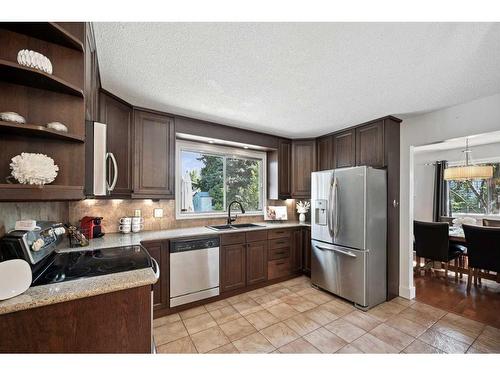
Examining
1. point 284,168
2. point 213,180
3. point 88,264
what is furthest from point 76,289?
point 284,168

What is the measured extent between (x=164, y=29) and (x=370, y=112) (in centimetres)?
239

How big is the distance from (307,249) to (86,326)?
119 inches

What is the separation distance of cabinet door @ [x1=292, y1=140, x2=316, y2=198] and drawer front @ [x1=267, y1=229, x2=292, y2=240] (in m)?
0.70

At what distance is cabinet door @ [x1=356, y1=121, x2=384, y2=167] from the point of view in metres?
2.84

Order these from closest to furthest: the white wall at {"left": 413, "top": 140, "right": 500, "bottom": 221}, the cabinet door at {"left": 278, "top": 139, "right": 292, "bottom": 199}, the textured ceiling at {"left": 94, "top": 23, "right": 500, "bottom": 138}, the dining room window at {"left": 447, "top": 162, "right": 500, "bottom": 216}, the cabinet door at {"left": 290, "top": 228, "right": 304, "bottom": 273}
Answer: the textured ceiling at {"left": 94, "top": 23, "right": 500, "bottom": 138} → the cabinet door at {"left": 290, "top": 228, "right": 304, "bottom": 273} → the cabinet door at {"left": 278, "top": 139, "right": 292, "bottom": 199} → the dining room window at {"left": 447, "top": 162, "right": 500, "bottom": 216} → the white wall at {"left": 413, "top": 140, "right": 500, "bottom": 221}

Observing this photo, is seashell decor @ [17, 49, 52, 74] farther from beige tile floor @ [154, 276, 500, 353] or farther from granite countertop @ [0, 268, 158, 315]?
beige tile floor @ [154, 276, 500, 353]

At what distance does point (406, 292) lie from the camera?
9.25ft

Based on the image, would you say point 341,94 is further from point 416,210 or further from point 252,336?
point 416,210

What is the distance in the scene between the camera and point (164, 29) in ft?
4.30

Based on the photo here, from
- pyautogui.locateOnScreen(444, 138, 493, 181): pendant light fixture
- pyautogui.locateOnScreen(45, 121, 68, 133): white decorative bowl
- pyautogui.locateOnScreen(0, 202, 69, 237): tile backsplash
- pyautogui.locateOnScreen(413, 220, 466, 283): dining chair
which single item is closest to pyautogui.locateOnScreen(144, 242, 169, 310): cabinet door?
pyautogui.locateOnScreen(0, 202, 69, 237): tile backsplash

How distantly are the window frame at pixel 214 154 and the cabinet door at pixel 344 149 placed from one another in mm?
1196

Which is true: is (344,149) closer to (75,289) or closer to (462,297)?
(462,297)

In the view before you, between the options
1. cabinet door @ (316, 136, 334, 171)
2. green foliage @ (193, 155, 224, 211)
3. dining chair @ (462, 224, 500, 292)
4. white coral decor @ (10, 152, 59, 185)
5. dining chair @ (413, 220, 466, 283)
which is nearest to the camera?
white coral decor @ (10, 152, 59, 185)

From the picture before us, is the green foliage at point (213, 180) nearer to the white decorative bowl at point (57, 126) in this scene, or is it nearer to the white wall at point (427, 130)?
the white decorative bowl at point (57, 126)
